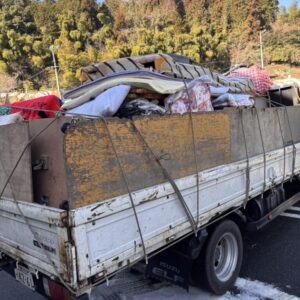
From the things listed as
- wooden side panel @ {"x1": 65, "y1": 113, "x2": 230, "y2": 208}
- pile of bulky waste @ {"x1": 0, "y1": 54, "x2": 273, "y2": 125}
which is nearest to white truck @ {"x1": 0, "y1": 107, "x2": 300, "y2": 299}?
wooden side panel @ {"x1": 65, "y1": 113, "x2": 230, "y2": 208}

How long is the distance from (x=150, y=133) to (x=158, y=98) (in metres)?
0.76

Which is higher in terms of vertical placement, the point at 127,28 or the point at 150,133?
the point at 127,28

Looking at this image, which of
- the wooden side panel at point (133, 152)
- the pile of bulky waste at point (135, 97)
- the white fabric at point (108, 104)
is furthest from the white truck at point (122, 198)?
the white fabric at point (108, 104)

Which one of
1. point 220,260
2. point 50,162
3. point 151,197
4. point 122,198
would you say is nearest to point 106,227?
point 122,198

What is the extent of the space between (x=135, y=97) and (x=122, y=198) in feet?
3.64

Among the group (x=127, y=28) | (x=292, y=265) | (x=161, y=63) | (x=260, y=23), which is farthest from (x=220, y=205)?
(x=260, y=23)

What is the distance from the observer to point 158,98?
124 inches

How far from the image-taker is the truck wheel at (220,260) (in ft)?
10.1

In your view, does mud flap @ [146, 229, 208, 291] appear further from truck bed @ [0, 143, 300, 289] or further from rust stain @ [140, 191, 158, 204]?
rust stain @ [140, 191, 158, 204]

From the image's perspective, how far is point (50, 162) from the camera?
2.18 meters

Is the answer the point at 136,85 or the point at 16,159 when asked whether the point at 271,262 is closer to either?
the point at 136,85

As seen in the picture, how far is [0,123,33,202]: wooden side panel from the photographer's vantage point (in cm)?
227

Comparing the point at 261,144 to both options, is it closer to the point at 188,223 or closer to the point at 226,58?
the point at 188,223

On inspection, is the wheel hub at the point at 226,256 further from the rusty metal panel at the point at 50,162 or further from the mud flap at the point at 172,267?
the rusty metal panel at the point at 50,162
